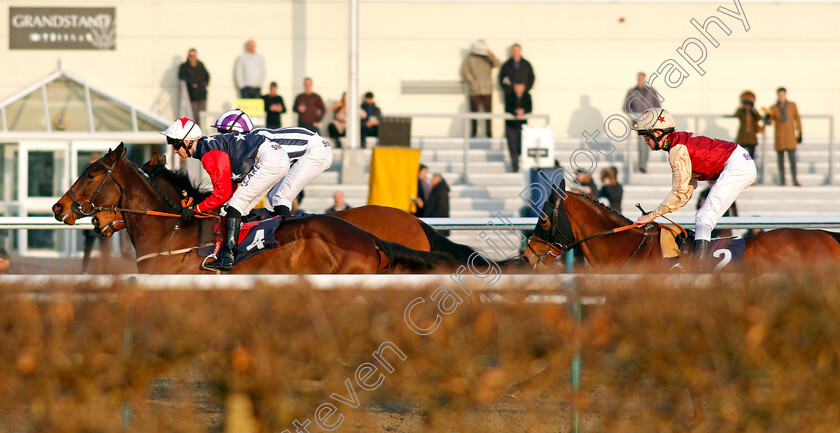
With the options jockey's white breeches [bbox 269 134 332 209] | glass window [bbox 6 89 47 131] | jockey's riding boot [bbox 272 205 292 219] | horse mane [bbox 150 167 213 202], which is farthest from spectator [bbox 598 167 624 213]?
glass window [bbox 6 89 47 131]

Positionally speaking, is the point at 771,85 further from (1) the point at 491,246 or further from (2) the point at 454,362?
(2) the point at 454,362

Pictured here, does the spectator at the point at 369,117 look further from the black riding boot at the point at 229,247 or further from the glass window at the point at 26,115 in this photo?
the black riding boot at the point at 229,247

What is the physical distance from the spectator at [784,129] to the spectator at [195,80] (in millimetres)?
7581

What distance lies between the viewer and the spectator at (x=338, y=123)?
40.8 feet

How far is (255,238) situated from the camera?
4602mm

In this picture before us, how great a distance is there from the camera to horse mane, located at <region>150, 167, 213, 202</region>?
5.17 meters

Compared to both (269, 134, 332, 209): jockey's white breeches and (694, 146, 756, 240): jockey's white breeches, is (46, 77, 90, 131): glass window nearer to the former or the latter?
(269, 134, 332, 209): jockey's white breeches

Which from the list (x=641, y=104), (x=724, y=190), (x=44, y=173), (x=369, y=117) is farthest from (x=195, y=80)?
(x=724, y=190)

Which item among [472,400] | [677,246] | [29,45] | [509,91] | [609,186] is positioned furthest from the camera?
[29,45]

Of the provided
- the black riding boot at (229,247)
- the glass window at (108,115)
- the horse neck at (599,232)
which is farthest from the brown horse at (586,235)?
the glass window at (108,115)

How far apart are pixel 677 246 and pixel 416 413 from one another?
110 inches

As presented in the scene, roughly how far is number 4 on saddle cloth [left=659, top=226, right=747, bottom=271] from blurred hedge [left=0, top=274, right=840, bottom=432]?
2.00 metres

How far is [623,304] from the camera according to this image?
2562 mm

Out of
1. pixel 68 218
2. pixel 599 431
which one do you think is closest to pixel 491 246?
pixel 68 218
